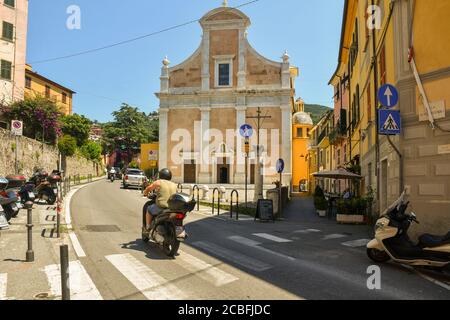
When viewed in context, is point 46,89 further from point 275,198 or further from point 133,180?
point 275,198

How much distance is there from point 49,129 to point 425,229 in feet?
103

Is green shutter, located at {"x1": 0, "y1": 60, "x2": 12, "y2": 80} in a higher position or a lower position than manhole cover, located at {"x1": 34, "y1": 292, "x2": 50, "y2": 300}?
higher

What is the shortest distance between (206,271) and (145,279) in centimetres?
101

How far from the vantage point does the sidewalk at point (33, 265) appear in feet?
16.1

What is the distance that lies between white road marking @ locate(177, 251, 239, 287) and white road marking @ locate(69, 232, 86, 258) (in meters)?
1.78

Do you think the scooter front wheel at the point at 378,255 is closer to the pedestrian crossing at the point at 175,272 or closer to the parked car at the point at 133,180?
the pedestrian crossing at the point at 175,272

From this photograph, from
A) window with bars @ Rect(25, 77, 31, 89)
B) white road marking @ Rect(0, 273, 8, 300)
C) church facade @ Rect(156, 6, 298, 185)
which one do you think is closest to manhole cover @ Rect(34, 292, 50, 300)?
white road marking @ Rect(0, 273, 8, 300)

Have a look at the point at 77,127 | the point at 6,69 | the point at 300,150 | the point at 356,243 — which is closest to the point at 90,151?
the point at 77,127

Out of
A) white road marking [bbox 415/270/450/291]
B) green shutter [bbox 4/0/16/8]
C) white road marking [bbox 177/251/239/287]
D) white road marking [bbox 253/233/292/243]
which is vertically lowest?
white road marking [bbox 253/233/292/243]

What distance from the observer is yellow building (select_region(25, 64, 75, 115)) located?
44.3 meters

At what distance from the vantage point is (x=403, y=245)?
6.44 m

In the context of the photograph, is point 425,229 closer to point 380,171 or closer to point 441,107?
point 441,107

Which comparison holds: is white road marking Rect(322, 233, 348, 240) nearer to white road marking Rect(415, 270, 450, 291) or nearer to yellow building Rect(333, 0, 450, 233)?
yellow building Rect(333, 0, 450, 233)
